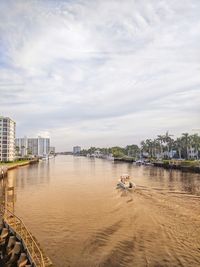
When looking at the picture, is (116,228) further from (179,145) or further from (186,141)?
(179,145)

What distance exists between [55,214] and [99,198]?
1174cm

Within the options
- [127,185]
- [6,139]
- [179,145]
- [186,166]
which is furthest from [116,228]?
[6,139]

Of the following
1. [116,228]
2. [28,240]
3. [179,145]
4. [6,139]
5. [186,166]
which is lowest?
[116,228]

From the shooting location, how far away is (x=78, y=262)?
1794 cm

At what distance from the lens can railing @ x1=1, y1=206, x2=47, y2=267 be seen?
50.7ft

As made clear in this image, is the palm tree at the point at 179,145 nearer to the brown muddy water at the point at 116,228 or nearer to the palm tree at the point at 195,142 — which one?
Result: the palm tree at the point at 195,142

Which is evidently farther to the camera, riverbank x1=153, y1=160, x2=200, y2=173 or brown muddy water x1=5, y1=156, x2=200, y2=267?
riverbank x1=153, y1=160, x2=200, y2=173

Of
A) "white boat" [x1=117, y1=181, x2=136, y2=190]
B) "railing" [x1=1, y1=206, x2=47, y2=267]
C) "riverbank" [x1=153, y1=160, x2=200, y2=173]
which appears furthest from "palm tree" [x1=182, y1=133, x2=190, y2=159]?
"railing" [x1=1, y1=206, x2=47, y2=267]

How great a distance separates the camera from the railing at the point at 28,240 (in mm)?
15440

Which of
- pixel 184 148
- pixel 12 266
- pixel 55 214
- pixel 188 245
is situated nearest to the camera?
pixel 12 266

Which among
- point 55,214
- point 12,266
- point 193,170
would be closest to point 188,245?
point 12,266

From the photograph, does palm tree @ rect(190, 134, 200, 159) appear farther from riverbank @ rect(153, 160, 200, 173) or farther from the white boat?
the white boat

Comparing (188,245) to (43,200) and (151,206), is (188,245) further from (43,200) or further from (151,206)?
(43,200)

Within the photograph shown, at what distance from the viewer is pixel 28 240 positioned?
1909 cm
